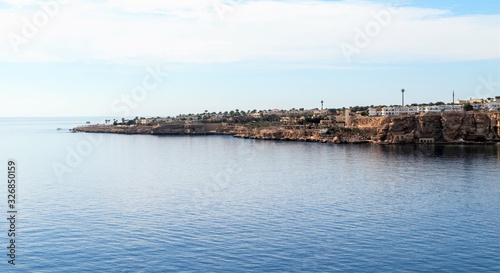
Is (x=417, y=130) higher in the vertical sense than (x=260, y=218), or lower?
higher

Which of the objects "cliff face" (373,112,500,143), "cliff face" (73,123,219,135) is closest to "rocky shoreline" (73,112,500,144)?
"cliff face" (373,112,500,143)

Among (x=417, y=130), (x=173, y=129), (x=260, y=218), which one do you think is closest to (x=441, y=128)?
(x=417, y=130)

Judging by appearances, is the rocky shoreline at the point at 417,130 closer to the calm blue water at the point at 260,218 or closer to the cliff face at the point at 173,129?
the calm blue water at the point at 260,218

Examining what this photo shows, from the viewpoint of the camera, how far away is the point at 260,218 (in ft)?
134

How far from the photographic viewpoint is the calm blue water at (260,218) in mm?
30547

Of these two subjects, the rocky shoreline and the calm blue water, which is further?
the rocky shoreline

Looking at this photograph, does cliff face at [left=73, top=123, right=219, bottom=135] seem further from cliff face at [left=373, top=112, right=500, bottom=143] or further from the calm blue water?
the calm blue water

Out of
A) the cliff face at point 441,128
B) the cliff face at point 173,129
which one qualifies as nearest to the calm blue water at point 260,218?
the cliff face at point 441,128

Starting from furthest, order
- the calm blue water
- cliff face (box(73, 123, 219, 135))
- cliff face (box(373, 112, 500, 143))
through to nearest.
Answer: cliff face (box(73, 123, 219, 135)) → cliff face (box(373, 112, 500, 143)) → the calm blue water

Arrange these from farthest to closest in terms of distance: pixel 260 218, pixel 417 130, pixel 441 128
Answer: pixel 417 130
pixel 441 128
pixel 260 218

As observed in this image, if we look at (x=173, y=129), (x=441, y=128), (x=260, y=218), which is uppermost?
(x=441, y=128)

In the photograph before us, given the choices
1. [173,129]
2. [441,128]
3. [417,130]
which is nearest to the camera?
[441,128]

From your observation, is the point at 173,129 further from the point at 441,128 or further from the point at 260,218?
the point at 260,218

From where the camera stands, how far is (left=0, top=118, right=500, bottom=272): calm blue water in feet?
100
